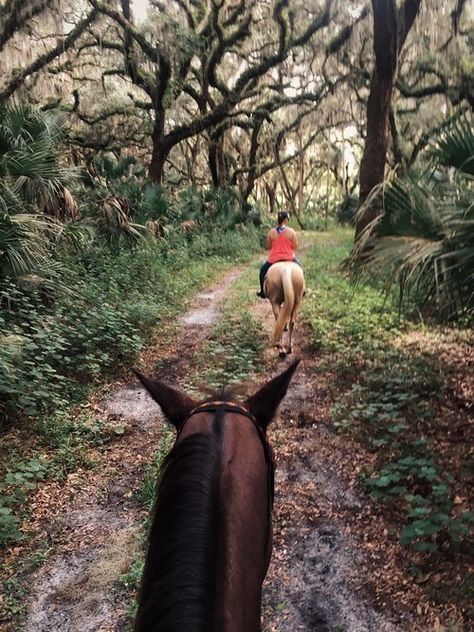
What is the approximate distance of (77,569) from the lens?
3.41 m

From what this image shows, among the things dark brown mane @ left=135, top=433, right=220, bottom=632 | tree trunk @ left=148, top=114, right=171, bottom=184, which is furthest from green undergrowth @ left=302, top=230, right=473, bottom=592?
tree trunk @ left=148, top=114, right=171, bottom=184

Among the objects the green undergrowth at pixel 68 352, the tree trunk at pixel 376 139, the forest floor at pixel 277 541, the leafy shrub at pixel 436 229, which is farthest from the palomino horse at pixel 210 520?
the tree trunk at pixel 376 139

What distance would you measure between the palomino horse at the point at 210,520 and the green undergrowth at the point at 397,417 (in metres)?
2.21

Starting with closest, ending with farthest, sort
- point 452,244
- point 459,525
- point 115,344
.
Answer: point 459,525 → point 452,244 → point 115,344

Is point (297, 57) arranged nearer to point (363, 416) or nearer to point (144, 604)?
point (363, 416)

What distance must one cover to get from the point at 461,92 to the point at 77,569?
1830 cm

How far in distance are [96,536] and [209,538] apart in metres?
2.90

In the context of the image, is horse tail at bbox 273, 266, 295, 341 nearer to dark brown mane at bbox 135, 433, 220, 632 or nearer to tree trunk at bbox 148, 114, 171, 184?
dark brown mane at bbox 135, 433, 220, 632

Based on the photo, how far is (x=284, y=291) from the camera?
7.17 m

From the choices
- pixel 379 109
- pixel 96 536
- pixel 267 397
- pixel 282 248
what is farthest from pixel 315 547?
pixel 379 109

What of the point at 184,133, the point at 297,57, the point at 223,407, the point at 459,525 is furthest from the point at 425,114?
the point at 223,407

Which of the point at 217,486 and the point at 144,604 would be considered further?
the point at 217,486

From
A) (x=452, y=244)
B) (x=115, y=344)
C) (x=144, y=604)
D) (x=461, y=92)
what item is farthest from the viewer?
A: (x=461, y=92)

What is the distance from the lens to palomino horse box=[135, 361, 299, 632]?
111 cm
